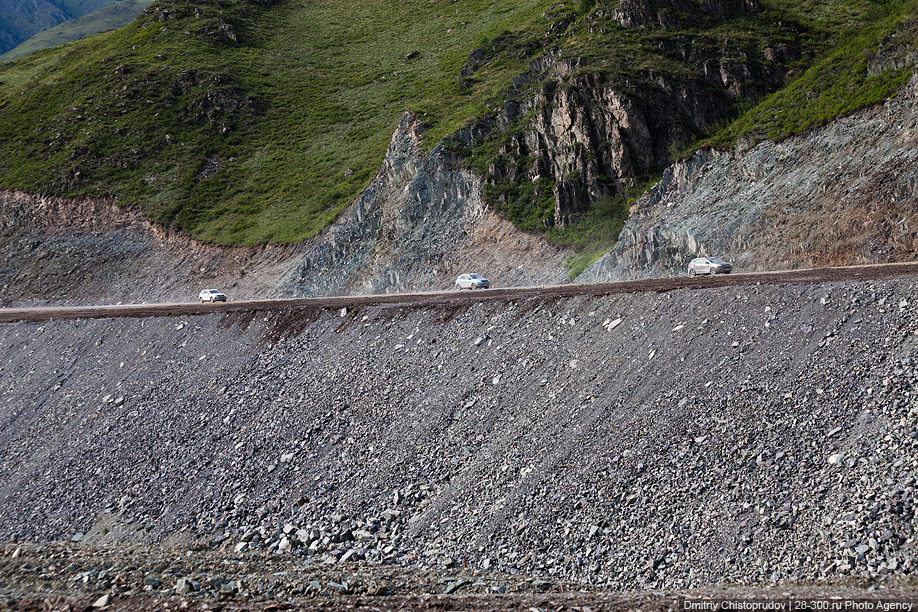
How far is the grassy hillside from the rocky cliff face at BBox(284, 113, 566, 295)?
3.28 m

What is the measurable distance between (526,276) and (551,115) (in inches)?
450

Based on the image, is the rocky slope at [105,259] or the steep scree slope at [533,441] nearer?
the steep scree slope at [533,441]

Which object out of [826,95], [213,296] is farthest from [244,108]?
[826,95]

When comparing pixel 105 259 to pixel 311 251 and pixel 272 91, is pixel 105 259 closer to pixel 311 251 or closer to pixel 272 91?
pixel 311 251

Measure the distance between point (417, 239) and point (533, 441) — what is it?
31722 mm

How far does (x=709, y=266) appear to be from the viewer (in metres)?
28.8

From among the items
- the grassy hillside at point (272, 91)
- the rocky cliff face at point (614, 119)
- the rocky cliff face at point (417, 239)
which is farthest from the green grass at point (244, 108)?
the rocky cliff face at point (614, 119)

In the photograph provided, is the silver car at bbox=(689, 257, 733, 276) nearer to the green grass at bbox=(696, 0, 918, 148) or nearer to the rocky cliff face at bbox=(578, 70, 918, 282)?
the rocky cliff face at bbox=(578, 70, 918, 282)

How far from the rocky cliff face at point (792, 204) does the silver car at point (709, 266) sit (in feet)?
8.09

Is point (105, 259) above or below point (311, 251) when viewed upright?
above

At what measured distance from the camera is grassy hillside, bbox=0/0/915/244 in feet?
172

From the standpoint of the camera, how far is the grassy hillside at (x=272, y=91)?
172ft

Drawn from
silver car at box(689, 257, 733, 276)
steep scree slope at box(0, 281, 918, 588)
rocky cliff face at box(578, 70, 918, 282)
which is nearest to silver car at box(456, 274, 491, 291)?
rocky cliff face at box(578, 70, 918, 282)

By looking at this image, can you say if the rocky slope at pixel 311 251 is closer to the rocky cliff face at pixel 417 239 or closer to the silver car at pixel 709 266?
the rocky cliff face at pixel 417 239
